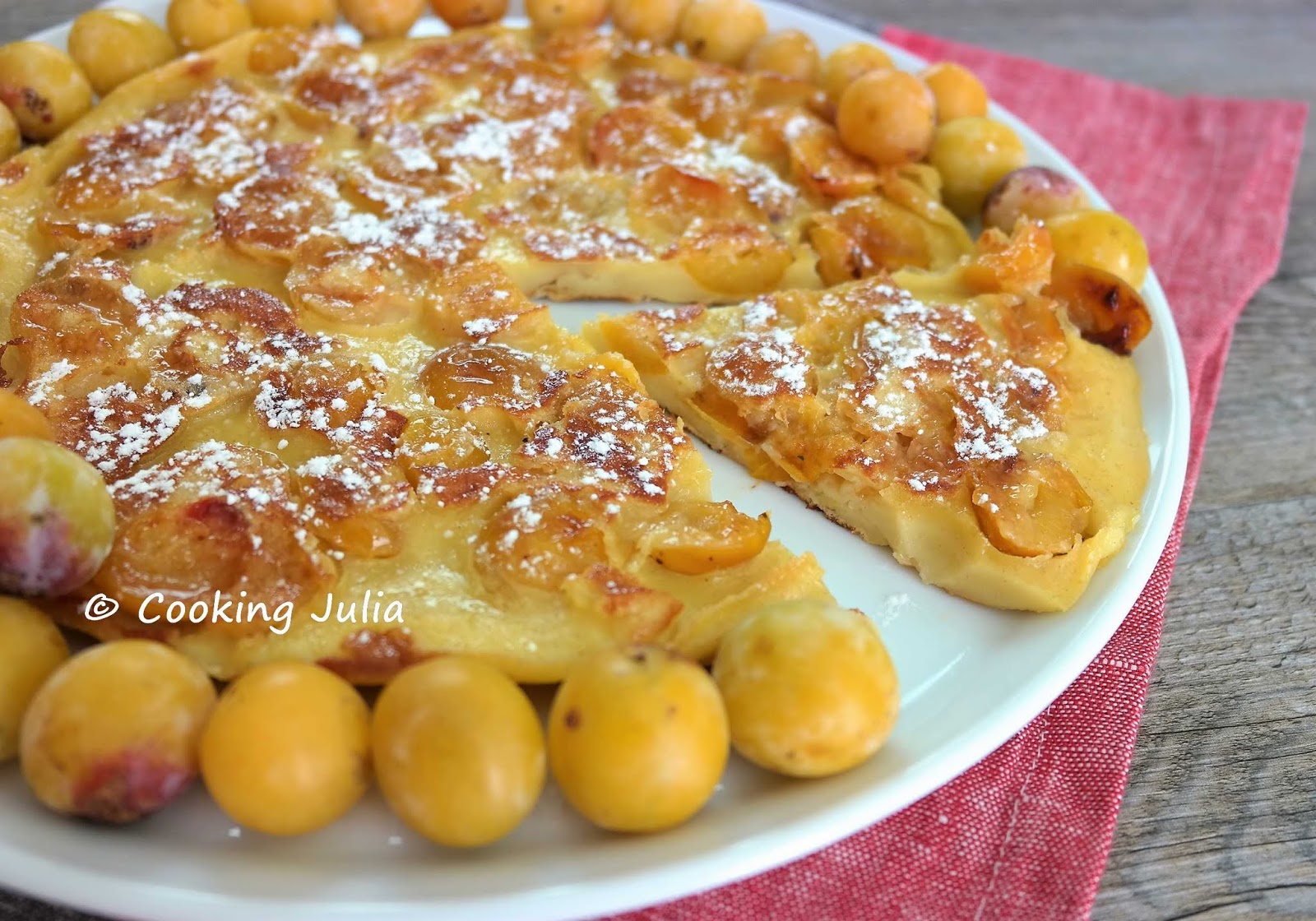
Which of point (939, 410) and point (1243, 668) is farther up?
point (939, 410)

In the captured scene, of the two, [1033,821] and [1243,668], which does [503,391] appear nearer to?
[1033,821]

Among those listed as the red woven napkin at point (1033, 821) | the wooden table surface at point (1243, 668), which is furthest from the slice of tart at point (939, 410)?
the wooden table surface at point (1243, 668)

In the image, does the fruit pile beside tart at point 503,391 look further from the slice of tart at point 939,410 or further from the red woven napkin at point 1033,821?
the red woven napkin at point 1033,821

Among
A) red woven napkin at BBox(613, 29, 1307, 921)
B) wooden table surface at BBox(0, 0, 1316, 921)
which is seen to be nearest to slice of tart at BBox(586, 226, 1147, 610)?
red woven napkin at BBox(613, 29, 1307, 921)

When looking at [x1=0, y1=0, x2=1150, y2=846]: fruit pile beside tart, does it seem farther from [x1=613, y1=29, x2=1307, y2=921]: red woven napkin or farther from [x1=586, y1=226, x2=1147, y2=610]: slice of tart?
[x1=613, y1=29, x2=1307, y2=921]: red woven napkin

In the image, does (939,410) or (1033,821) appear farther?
(939,410)

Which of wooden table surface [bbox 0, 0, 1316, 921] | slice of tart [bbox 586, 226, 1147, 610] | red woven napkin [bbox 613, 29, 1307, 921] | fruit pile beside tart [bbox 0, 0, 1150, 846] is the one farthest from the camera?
slice of tart [bbox 586, 226, 1147, 610]

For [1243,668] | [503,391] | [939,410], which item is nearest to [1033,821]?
[1243,668]
